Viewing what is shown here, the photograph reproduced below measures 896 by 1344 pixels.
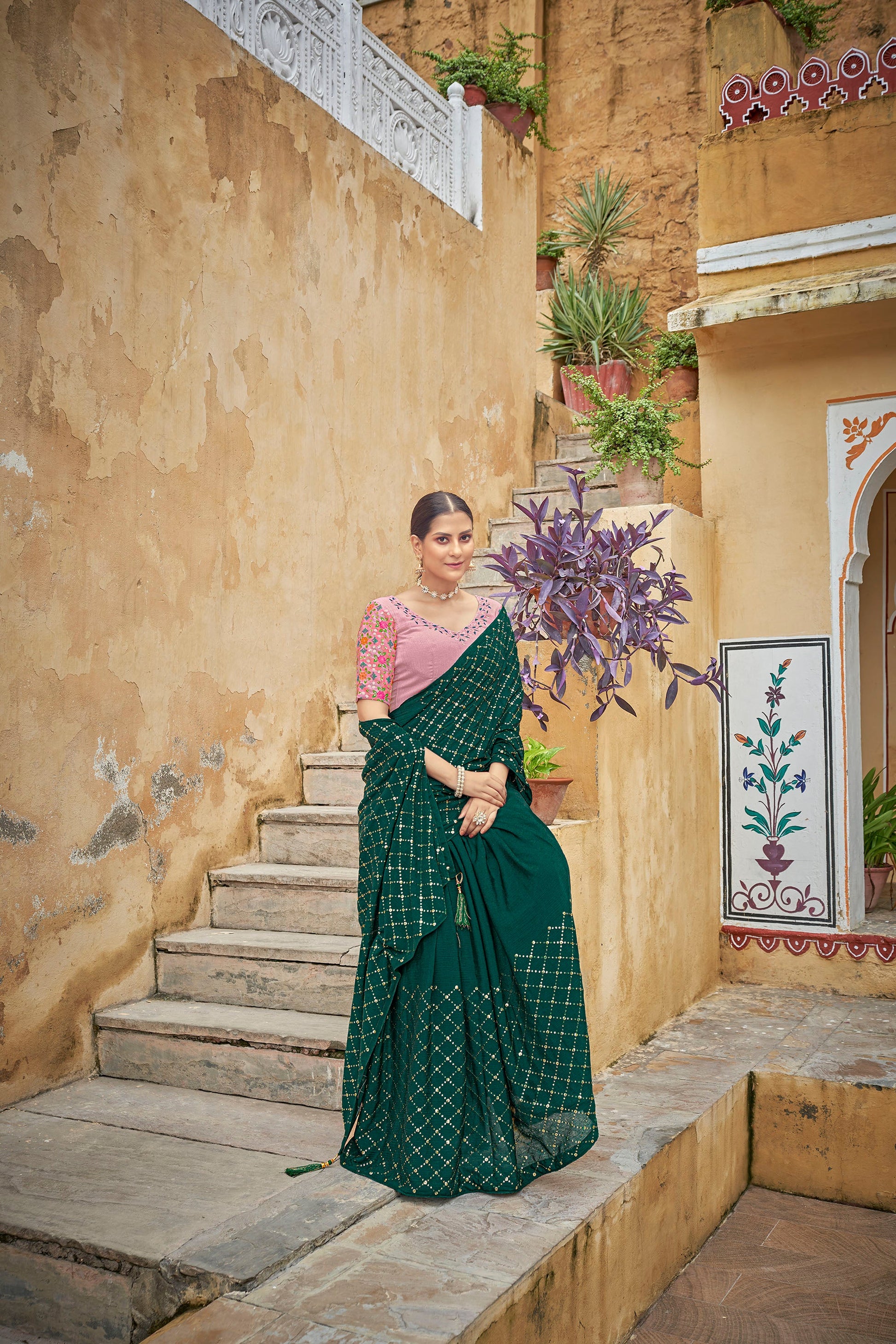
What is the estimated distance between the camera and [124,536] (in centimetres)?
387

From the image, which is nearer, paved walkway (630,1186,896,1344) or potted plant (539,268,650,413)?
paved walkway (630,1186,896,1344)

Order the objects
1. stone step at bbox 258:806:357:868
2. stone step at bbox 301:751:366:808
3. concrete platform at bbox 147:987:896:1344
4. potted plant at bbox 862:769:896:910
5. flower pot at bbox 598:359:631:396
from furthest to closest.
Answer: flower pot at bbox 598:359:631:396, potted plant at bbox 862:769:896:910, stone step at bbox 301:751:366:808, stone step at bbox 258:806:357:868, concrete platform at bbox 147:987:896:1344

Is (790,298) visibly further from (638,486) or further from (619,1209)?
(619,1209)

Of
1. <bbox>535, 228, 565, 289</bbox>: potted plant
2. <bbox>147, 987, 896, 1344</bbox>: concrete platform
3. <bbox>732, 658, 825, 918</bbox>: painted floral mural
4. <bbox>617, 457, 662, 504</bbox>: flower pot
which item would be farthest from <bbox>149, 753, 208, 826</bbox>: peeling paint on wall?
<bbox>535, 228, 565, 289</bbox>: potted plant

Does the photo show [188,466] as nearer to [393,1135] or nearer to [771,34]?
[393,1135]

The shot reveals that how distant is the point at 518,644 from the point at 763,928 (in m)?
1.91

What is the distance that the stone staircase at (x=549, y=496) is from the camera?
5.78 metres

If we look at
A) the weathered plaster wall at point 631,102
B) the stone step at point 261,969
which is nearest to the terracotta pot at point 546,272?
the weathered plaster wall at point 631,102

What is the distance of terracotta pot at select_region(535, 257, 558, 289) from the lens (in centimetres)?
900

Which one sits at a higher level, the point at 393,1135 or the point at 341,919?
the point at 341,919

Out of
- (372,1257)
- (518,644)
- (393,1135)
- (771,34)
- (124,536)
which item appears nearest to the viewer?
(372,1257)

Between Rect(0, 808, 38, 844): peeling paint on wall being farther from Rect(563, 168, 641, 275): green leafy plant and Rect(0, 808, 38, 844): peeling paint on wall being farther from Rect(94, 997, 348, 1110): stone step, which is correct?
Rect(563, 168, 641, 275): green leafy plant

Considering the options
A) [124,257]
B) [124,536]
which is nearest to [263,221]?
[124,257]

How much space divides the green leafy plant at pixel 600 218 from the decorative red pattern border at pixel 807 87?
3648mm
